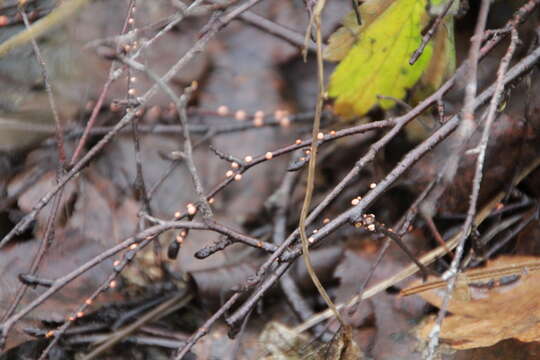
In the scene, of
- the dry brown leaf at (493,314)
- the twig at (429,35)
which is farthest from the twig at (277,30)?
the dry brown leaf at (493,314)

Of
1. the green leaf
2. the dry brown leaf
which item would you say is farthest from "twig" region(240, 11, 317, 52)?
the dry brown leaf

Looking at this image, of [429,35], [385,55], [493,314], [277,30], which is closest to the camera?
[429,35]

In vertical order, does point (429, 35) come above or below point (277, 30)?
below

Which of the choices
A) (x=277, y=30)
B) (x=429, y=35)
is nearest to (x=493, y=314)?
(x=429, y=35)

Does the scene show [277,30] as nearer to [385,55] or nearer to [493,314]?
[385,55]

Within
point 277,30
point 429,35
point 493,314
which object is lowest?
point 493,314

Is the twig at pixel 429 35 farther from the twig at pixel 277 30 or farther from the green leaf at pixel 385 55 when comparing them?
the twig at pixel 277 30
